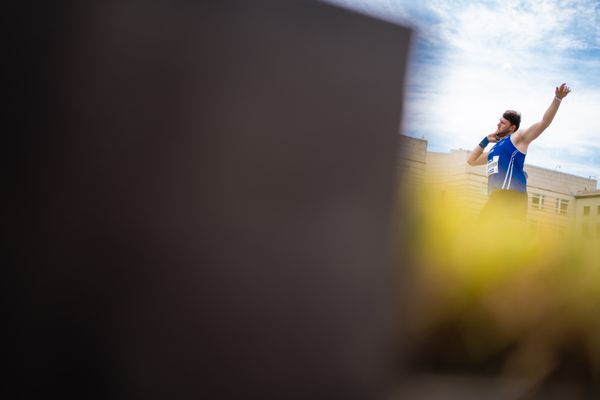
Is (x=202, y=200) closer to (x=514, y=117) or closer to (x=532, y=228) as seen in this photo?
(x=532, y=228)

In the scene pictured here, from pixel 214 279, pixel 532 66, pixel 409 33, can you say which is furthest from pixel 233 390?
pixel 532 66

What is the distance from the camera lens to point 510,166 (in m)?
3.87

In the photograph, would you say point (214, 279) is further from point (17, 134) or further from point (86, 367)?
point (17, 134)

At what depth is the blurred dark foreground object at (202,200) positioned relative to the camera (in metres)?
1.99

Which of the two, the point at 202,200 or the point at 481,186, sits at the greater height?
the point at 481,186

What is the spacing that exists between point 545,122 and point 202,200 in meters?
2.78

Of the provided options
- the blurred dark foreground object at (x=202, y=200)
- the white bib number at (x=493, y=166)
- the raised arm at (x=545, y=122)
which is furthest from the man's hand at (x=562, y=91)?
the blurred dark foreground object at (x=202, y=200)

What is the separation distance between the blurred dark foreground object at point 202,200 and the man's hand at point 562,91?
5.00 ft

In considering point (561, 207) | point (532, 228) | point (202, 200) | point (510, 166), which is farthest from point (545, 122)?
point (561, 207)

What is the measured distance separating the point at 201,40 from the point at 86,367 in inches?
59.2

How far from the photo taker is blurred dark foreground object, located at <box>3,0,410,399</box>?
199cm

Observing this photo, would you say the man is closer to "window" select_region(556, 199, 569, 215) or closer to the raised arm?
the raised arm

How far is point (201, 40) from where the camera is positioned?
2.29 m

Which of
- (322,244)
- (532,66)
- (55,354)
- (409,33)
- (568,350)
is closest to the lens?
(55,354)
